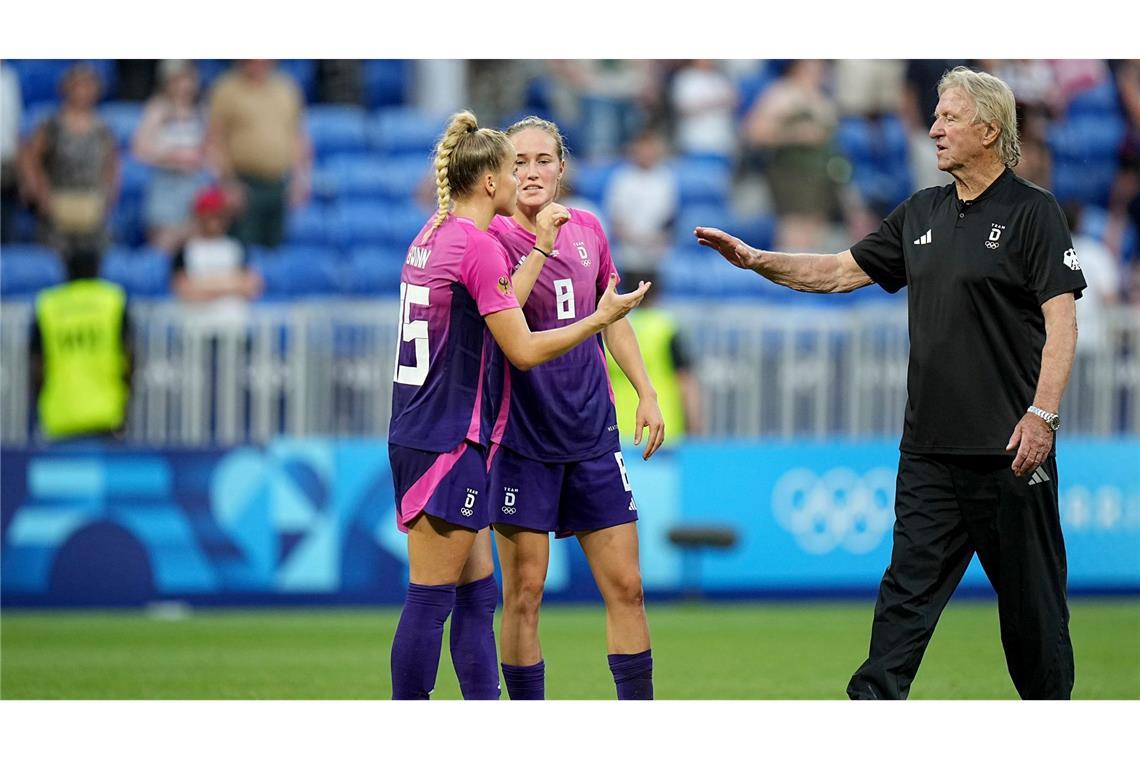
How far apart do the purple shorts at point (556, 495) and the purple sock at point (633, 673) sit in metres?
0.47

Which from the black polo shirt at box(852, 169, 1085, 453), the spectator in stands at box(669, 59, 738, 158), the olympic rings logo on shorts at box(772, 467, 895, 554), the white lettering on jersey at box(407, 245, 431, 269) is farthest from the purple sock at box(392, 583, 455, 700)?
the spectator in stands at box(669, 59, 738, 158)

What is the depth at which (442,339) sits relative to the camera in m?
5.11

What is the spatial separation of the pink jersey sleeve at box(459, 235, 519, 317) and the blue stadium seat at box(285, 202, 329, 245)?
9.07 meters

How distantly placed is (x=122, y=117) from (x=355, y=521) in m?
5.62

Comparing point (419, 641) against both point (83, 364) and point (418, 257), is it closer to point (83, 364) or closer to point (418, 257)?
point (418, 257)

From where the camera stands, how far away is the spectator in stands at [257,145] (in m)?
13.7

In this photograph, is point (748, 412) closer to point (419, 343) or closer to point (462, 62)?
point (462, 62)

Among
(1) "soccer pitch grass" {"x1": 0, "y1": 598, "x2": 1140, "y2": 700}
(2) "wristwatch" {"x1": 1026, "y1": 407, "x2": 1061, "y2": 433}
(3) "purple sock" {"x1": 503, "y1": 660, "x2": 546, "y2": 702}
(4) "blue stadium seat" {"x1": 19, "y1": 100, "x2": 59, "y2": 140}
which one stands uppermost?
(4) "blue stadium seat" {"x1": 19, "y1": 100, "x2": 59, "y2": 140}

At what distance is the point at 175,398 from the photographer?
36.6 feet

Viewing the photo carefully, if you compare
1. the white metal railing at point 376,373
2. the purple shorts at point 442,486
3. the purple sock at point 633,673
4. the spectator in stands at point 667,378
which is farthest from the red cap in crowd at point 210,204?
the purple sock at point 633,673

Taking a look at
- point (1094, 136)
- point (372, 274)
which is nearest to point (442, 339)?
point (372, 274)

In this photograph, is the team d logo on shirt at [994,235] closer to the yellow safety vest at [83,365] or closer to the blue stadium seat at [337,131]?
the yellow safety vest at [83,365]

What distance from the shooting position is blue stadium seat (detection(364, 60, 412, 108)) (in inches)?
603

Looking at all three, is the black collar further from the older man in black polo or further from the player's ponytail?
the player's ponytail
